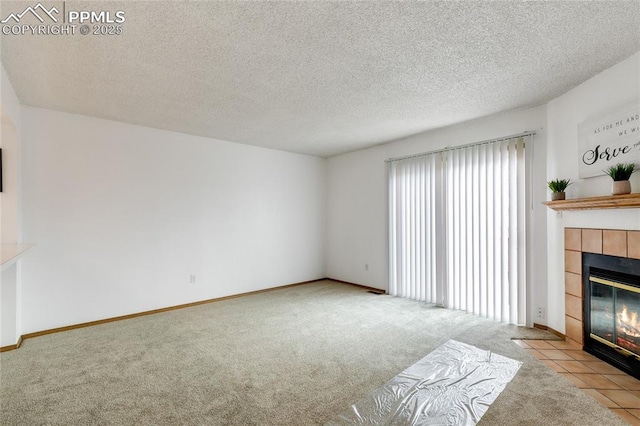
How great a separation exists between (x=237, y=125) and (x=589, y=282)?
4509mm

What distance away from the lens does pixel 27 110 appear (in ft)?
11.4

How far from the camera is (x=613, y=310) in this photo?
269 centimetres

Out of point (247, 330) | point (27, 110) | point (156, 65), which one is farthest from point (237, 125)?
point (247, 330)

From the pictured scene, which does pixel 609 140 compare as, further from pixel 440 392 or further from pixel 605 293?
pixel 440 392

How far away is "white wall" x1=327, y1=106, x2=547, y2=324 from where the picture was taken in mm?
3541

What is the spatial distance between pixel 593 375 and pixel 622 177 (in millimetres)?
1677

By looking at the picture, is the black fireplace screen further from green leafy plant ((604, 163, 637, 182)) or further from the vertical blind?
green leafy plant ((604, 163, 637, 182))

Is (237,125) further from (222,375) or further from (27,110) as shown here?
(222,375)

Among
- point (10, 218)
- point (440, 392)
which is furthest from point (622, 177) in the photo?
point (10, 218)

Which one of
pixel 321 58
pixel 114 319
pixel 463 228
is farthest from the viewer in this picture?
pixel 463 228

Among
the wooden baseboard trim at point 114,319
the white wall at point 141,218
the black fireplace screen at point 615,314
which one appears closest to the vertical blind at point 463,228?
the black fireplace screen at point 615,314

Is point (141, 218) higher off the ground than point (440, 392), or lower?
higher

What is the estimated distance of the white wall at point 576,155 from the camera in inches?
100

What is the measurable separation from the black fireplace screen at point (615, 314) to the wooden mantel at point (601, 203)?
696 millimetres
